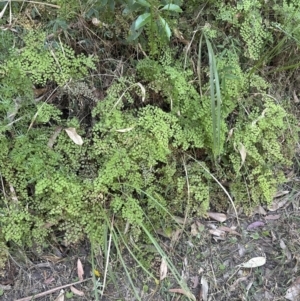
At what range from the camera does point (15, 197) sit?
2.14 metres

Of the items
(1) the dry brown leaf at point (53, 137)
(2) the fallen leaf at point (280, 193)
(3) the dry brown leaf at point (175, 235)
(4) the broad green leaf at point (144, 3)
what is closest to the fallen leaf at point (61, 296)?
(3) the dry brown leaf at point (175, 235)

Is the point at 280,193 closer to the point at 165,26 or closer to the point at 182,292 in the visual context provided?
the point at 182,292

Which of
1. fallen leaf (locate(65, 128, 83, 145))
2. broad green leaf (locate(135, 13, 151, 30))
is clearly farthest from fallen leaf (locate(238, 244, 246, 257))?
broad green leaf (locate(135, 13, 151, 30))

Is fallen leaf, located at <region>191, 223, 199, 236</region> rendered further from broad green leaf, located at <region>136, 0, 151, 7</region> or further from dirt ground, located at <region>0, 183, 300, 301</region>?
broad green leaf, located at <region>136, 0, 151, 7</region>

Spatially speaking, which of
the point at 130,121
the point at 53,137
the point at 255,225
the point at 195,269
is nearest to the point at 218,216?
the point at 255,225

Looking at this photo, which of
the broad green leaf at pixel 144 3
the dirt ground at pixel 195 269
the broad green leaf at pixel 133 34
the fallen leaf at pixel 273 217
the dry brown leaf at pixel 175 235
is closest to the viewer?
the broad green leaf at pixel 144 3

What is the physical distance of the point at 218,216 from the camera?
2.39 m

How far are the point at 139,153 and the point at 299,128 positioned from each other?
966 mm

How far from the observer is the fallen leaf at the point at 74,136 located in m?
2.13

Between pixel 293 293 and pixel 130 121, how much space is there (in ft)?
3.75

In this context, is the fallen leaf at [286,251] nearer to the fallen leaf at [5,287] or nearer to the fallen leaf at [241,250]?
the fallen leaf at [241,250]

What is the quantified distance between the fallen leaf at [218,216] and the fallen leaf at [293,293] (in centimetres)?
46

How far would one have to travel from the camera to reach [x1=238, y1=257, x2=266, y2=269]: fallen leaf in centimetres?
227

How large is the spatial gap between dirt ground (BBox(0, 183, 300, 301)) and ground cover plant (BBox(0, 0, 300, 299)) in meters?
0.06
